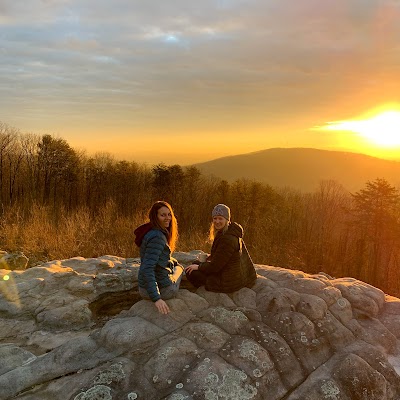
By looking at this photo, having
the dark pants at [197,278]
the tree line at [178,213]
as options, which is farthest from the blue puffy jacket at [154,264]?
the tree line at [178,213]

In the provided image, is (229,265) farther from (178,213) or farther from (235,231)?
(178,213)

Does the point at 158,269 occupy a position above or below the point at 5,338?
above

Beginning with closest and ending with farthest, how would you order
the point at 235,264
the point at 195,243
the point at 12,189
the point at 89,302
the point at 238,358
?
the point at 238,358 → the point at 235,264 → the point at 89,302 → the point at 195,243 → the point at 12,189

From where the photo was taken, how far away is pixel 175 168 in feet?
119

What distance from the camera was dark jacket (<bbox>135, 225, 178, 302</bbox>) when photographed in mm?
4730

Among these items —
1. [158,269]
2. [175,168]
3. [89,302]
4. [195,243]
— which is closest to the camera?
[158,269]

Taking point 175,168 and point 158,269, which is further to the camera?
point 175,168

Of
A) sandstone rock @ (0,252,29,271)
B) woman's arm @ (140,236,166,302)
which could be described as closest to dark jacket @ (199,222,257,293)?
woman's arm @ (140,236,166,302)

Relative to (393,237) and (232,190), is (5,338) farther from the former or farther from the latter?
(232,190)

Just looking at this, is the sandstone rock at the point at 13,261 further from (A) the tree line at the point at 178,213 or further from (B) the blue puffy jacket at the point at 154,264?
(B) the blue puffy jacket at the point at 154,264

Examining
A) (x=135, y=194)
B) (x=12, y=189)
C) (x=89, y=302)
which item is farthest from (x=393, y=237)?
(x=12, y=189)

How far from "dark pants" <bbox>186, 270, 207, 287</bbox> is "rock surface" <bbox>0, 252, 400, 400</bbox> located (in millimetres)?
149

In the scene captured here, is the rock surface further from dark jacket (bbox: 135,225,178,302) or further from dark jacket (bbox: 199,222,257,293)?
dark jacket (bbox: 135,225,178,302)

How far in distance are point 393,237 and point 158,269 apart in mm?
18357
